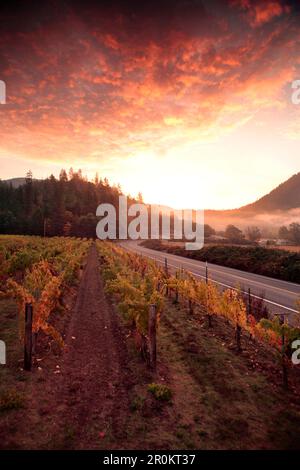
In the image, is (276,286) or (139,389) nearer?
(139,389)

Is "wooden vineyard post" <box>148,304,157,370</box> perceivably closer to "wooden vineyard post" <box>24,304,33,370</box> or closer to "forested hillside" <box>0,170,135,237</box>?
"wooden vineyard post" <box>24,304,33,370</box>

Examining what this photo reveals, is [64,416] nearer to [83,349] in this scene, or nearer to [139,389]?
[139,389]

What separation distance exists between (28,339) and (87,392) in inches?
96.7

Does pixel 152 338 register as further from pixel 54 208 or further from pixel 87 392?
pixel 54 208

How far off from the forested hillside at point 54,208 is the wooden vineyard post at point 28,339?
9617 cm

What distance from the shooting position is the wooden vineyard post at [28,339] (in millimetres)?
8805

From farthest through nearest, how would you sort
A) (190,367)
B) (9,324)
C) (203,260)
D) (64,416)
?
(203,260) < (9,324) < (190,367) < (64,416)

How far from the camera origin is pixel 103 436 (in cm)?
597

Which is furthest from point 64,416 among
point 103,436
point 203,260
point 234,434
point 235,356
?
point 203,260

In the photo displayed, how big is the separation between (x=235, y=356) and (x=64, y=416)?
579 cm

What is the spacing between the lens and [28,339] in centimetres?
880

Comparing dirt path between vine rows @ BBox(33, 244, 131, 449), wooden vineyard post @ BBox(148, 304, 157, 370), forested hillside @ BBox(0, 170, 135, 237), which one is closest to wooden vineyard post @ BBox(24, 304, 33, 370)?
dirt path between vine rows @ BBox(33, 244, 131, 449)

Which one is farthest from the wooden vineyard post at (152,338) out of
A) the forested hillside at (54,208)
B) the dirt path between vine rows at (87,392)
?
the forested hillside at (54,208)

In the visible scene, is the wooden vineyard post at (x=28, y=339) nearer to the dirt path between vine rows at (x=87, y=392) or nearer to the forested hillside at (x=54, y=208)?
the dirt path between vine rows at (x=87, y=392)
